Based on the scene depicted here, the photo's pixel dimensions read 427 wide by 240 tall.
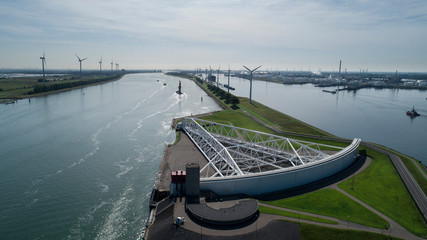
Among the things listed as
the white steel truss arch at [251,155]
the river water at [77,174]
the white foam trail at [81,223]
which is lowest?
the white foam trail at [81,223]

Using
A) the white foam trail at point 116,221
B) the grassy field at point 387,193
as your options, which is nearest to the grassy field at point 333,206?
the grassy field at point 387,193

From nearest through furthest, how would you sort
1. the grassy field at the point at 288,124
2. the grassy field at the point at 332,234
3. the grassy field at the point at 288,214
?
1. the grassy field at the point at 332,234
2. the grassy field at the point at 288,214
3. the grassy field at the point at 288,124

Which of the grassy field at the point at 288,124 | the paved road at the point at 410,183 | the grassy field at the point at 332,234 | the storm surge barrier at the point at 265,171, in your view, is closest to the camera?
the grassy field at the point at 332,234

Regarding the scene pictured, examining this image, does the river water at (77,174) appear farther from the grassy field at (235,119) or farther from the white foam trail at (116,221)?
the grassy field at (235,119)

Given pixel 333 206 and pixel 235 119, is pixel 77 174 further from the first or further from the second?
pixel 235 119

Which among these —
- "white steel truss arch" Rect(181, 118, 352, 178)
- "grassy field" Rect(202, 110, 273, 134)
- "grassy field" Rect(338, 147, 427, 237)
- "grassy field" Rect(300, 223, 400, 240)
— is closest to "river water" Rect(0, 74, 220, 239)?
"white steel truss arch" Rect(181, 118, 352, 178)

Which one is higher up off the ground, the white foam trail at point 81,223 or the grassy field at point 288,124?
the grassy field at point 288,124

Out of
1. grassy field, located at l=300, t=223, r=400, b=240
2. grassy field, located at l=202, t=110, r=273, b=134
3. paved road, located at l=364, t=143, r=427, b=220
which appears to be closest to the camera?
grassy field, located at l=300, t=223, r=400, b=240

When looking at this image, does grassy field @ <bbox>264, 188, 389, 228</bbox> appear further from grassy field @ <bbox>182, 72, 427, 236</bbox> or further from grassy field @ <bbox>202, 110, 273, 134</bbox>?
grassy field @ <bbox>202, 110, 273, 134</bbox>
